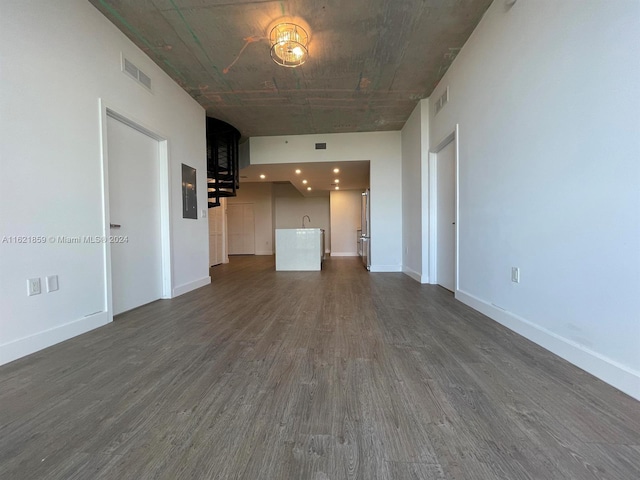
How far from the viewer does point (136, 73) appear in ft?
9.37

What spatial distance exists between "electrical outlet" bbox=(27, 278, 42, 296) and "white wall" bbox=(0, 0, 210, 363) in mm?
33

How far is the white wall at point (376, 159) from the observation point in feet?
17.6

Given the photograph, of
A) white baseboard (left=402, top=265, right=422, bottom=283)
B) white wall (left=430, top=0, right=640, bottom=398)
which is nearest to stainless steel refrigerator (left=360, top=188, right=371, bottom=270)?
white baseboard (left=402, top=265, right=422, bottom=283)

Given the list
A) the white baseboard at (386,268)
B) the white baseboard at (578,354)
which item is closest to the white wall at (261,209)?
the white baseboard at (386,268)

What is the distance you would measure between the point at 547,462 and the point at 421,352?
0.87 metres

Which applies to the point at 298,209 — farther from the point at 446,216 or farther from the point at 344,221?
the point at 446,216

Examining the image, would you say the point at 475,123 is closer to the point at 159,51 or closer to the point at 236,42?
the point at 236,42

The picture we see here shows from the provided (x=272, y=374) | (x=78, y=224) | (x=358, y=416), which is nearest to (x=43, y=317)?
(x=78, y=224)

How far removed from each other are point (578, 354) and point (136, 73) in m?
4.39

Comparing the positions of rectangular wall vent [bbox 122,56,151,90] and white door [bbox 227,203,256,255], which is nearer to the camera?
rectangular wall vent [bbox 122,56,151,90]

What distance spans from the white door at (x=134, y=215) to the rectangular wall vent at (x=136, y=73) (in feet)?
1.70

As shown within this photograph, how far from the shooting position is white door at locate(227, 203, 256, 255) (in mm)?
10742

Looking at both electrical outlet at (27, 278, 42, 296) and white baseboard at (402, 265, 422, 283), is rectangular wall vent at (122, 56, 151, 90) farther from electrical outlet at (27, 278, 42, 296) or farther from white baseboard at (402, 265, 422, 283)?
white baseboard at (402, 265, 422, 283)

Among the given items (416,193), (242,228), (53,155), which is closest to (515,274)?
(416,193)
